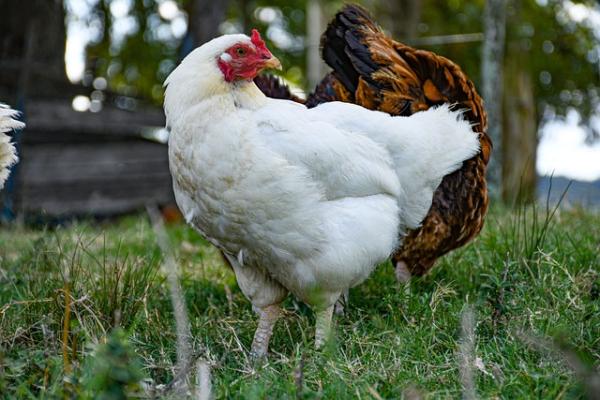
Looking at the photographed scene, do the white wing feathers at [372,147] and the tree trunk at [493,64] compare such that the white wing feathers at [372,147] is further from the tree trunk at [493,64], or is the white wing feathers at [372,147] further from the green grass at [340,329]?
the tree trunk at [493,64]

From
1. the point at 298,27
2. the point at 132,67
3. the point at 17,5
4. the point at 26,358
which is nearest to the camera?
the point at 26,358

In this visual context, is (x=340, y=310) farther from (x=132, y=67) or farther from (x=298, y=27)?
(x=298, y=27)

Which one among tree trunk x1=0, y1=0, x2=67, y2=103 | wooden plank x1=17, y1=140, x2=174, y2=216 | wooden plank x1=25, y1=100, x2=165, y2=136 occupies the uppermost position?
tree trunk x1=0, y1=0, x2=67, y2=103

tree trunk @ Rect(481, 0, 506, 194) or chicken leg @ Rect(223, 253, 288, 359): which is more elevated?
tree trunk @ Rect(481, 0, 506, 194)

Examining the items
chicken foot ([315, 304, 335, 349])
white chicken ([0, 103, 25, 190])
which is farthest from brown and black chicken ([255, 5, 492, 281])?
white chicken ([0, 103, 25, 190])

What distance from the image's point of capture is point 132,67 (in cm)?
1620

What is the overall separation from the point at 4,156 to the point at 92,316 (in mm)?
785

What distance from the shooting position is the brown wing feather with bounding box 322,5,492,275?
4309mm

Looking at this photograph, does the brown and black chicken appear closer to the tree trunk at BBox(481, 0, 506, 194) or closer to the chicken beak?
the chicken beak

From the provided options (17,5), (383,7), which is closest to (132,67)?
(383,7)

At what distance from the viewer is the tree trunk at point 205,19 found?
27.6ft

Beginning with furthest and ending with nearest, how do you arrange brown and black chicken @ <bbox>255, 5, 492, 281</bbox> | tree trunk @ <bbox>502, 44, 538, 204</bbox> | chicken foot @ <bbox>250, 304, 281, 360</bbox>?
tree trunk @ <bbox>502, 44, 538, 204</bbox> → brown and black chicken @ <bbox>255, 5, 492, 281</bbox> → chicken foot @ <bbox>250, 304, 281, 360</bbox>

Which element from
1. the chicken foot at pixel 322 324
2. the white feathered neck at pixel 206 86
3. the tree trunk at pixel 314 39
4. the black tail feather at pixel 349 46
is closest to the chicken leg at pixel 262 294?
the chicken foot at pixel 322 324

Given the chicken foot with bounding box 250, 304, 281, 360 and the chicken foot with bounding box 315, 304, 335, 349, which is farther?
the chicken foot with bounding box 250, 304, 281, 360
